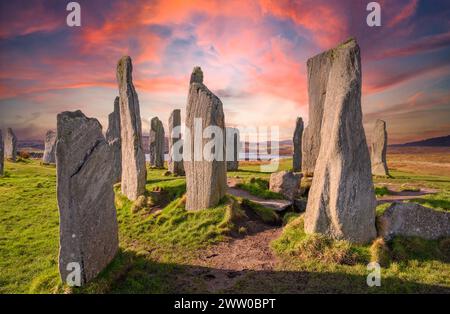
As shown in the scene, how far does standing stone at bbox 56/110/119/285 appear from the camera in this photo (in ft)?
24.2

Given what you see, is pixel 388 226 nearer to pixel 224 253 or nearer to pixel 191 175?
pixel 224 253

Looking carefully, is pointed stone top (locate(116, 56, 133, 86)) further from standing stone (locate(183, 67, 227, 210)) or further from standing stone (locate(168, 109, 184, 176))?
standing stone (locate(168, 109, 184, 176))

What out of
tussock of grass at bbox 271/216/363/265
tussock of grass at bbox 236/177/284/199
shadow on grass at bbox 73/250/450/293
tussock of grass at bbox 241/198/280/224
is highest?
tussock of grass at bbox 236/177/284/199

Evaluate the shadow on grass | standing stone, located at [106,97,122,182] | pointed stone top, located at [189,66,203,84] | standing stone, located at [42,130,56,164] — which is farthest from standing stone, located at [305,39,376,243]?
standing stone, located at [42,130,56,164]

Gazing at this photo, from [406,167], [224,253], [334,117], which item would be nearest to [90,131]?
[224,253]

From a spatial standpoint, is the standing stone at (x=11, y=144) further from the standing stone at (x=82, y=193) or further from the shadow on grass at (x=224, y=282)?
the standing stone at (x=82, y=193)

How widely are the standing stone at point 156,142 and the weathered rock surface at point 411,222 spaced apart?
2482cm

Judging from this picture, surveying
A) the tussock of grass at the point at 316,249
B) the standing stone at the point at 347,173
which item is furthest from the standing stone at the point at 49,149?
the standing stone at the point at 347,173

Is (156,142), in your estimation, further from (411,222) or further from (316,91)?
(411,222)

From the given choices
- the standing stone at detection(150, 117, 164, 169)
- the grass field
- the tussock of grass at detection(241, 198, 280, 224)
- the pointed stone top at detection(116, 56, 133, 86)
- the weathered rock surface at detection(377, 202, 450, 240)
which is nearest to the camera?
the grass field

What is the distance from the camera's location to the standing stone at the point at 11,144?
37812 millimetres

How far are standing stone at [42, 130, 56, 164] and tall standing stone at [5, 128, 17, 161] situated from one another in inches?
123

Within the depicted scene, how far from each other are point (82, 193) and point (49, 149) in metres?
35.9

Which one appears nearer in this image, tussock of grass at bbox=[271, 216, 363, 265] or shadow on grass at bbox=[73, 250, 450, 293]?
shadow on grass at bbox=[73, 250, 450, 293]
